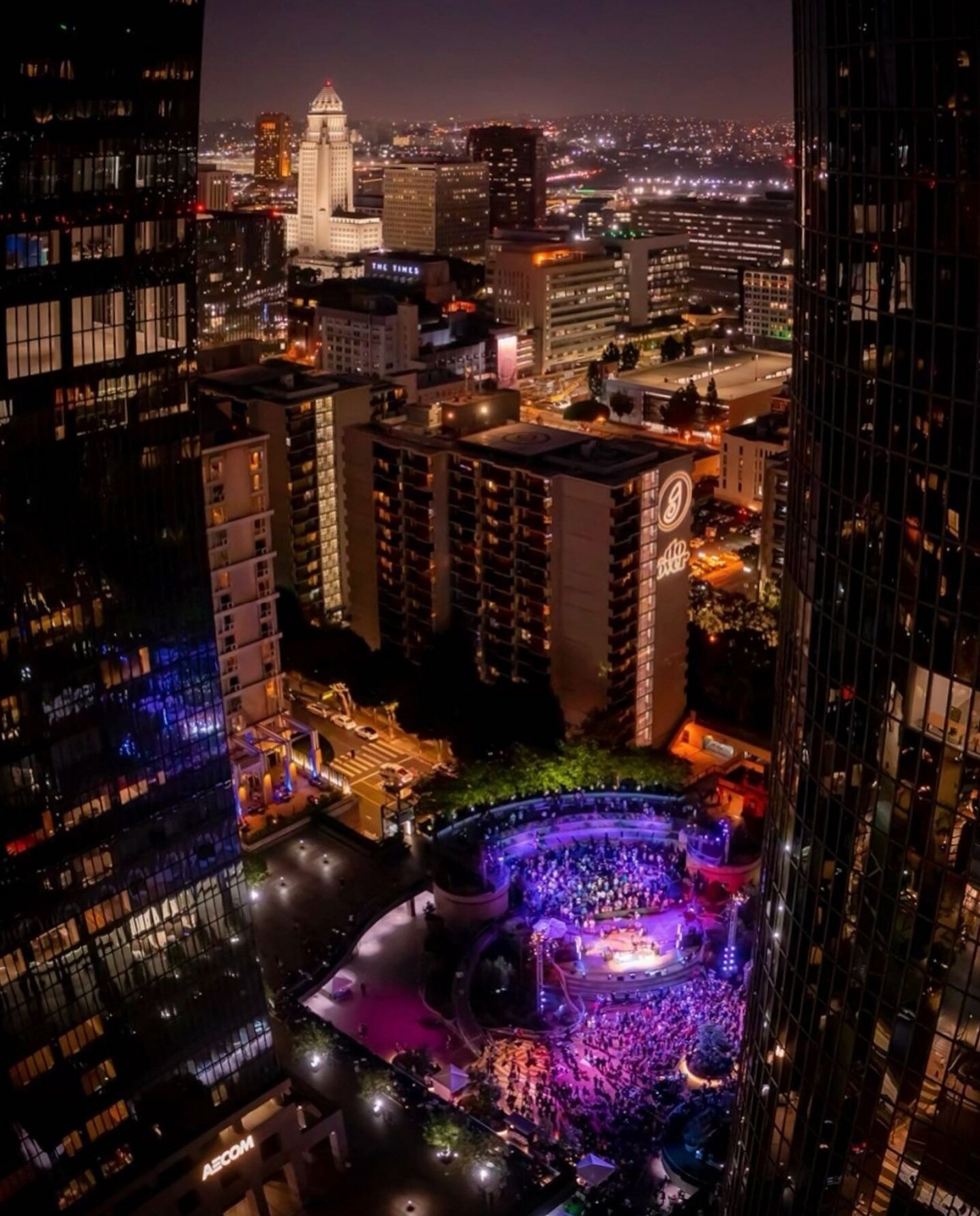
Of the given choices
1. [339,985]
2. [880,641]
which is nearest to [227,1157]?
[339,985]

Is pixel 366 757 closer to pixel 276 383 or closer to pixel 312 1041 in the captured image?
pixel 276 383

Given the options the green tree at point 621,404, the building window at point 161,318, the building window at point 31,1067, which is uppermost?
the building window at point 161,318

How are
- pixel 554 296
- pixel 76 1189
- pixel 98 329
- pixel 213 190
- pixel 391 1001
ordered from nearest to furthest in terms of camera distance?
1. pixel 98 329
2. pixel 76 1189
3. pixel 391 1001
4. pixel 554 296
5. pixel 213 190

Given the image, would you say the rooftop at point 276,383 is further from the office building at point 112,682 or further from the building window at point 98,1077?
the building window at point 98,1077

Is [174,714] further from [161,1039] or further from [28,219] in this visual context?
[28,219]

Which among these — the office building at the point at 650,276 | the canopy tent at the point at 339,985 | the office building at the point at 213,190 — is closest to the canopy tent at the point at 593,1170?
the canopy tent at the point at 339,985

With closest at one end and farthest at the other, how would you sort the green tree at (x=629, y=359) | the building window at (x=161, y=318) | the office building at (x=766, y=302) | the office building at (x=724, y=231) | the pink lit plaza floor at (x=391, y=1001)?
1. the building window at (x=161, y=318)
2. the pink lit plaza floor at (x=391, y=1001)
3. the green tree at (x=629, y=359)
4. the office building at (x=766, y=302)
5. the office building at (x=724, y=231)
